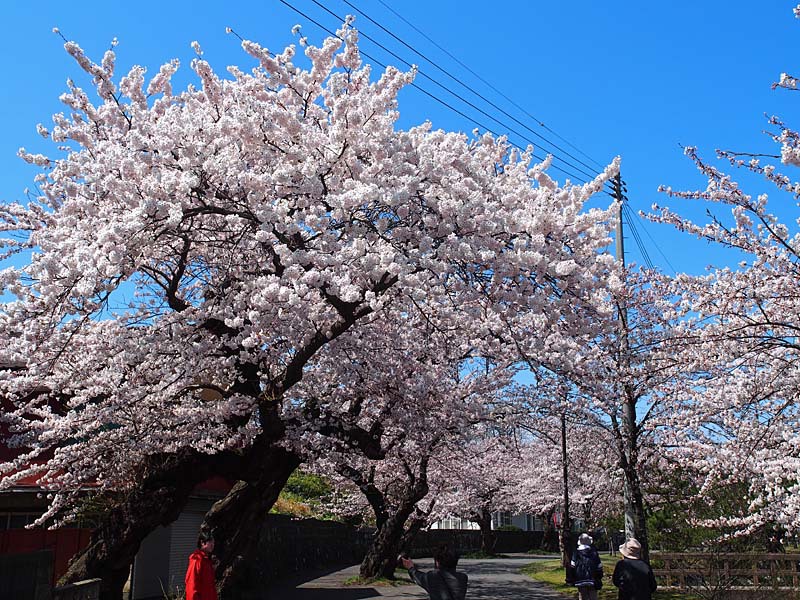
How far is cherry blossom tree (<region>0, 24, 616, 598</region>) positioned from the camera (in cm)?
756

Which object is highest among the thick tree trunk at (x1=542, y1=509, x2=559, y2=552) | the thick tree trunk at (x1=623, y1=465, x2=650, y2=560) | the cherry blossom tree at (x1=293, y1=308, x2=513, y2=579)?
the cherry blossom tree at (x1=293, y1=308, x2=513, y2=579)

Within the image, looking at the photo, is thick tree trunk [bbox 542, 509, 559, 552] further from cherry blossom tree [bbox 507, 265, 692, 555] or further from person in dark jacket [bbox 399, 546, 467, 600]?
person in dark jacket [bbox 399, 546, 467, 600]

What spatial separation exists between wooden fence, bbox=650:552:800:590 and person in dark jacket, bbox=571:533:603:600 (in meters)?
2.84

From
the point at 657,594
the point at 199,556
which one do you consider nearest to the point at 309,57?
the point at 199,556

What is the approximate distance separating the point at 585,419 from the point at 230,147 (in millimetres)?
13298

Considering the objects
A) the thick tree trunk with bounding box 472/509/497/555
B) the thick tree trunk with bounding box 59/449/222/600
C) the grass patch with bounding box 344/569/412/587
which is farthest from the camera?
the thick tree trunk with bounding box 472/509/497/555

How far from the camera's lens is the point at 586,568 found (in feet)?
36.1

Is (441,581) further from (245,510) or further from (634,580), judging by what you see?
(245,510)

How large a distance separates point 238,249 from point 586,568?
7208mm

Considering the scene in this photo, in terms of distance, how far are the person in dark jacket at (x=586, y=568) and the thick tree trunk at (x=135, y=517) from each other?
19.8ft

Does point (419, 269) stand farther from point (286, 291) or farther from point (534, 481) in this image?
point (534, 481)

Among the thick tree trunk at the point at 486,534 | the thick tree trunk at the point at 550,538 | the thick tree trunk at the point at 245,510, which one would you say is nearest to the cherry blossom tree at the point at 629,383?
the thick tree trunk at the point at 245,510

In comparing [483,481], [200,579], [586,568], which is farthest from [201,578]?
[483,481]

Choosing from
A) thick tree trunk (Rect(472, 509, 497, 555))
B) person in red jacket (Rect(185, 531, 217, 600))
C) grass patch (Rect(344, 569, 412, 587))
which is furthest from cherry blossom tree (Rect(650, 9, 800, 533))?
thick tree trunk (Rect(472, 509, 497, 555))
